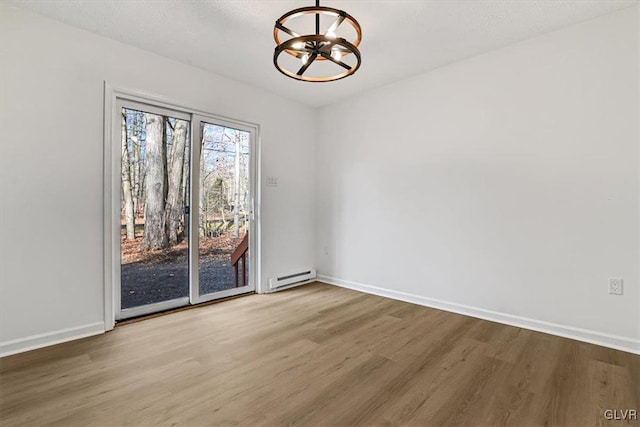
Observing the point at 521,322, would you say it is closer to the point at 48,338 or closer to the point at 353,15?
the point at 353,15

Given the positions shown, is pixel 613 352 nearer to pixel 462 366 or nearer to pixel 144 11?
pixel 462 366

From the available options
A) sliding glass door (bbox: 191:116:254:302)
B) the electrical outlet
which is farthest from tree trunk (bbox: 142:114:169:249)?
the electrical outlet

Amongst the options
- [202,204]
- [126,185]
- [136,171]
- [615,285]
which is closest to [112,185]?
[126,185]

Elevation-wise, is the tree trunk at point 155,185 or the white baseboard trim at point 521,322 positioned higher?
the tree trunk at point 155,185

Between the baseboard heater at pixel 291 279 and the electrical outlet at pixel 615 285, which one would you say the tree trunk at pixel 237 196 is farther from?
the electrical outlet at pixel 615 285

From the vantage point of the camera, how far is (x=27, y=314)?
7.64 feet

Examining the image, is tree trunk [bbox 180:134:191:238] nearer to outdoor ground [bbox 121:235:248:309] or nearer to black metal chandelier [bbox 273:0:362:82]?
outdoor ground [bbox 121:235:248:309]

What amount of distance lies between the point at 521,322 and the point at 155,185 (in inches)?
148

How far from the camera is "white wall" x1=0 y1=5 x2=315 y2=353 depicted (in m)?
2.27

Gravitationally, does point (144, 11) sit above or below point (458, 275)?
above

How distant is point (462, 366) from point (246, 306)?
7.24 ft

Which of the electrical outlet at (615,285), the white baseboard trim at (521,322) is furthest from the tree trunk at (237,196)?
the electrical outlet at (615,285)

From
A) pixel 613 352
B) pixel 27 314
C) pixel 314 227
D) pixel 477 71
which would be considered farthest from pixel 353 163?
pixel 27 314

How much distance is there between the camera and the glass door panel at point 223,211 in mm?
3438
